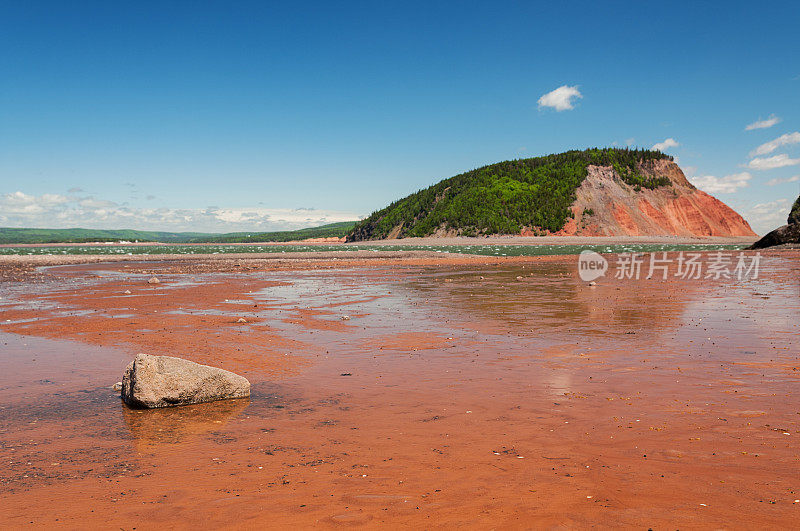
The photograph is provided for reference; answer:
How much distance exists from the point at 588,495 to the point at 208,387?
17.9 ft

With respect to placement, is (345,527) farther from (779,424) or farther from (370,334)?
(370,334)

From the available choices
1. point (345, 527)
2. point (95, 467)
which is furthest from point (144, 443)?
point (345, 527)

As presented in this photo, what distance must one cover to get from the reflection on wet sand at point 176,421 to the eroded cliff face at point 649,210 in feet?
372

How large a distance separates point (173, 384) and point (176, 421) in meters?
0.78

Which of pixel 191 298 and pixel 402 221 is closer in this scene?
pixel 191 298

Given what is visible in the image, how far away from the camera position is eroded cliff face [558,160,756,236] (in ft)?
378

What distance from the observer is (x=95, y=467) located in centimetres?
526

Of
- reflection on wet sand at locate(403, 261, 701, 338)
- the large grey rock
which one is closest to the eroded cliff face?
reflection on wet sand at locate(403, 261, 701, 338)

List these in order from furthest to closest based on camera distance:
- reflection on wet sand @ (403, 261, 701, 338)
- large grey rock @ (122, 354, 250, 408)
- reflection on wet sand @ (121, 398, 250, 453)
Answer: reflection on wet sand @ (403, 261, 701, 338)
large grey rock @ (122, 354, 250, 408)
reflection on wet sand @ (121, 398, 250, 453)

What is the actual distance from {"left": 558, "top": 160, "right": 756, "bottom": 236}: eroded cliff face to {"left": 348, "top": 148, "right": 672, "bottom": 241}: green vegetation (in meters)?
2.62

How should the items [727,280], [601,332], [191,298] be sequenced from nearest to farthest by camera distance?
[601,332] < [191,298] < [727,280]

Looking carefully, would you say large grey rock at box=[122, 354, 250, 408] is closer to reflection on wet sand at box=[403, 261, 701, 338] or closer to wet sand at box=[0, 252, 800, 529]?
wet sand at box=[0, 252, 800, 529]

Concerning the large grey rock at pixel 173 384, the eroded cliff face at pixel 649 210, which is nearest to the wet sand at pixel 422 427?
the large grey rock at pixel 173 384

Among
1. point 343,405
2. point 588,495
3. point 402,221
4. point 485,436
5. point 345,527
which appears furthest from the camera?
point 402,221
